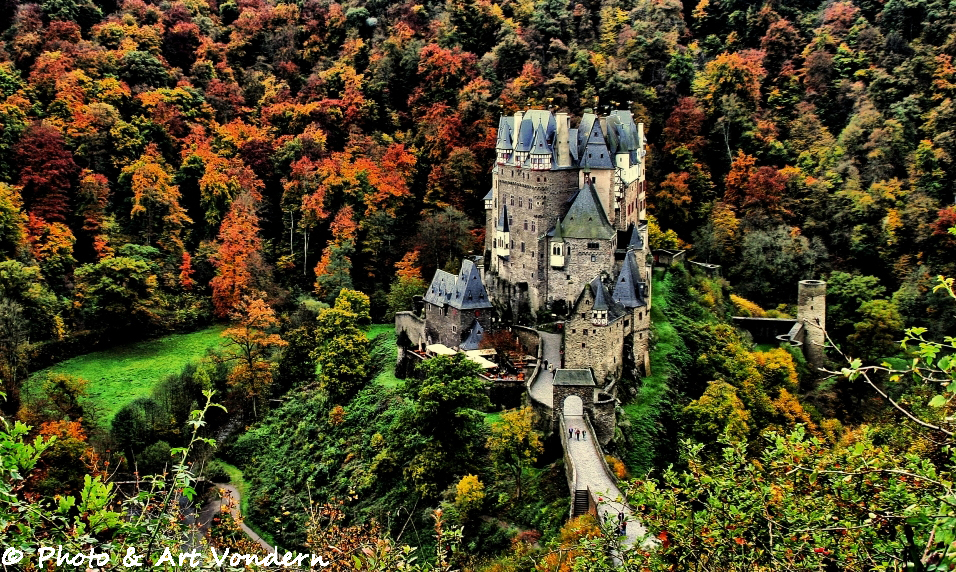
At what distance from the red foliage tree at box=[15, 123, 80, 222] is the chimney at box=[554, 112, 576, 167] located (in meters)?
29.5

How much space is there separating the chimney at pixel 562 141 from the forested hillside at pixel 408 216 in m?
6.90

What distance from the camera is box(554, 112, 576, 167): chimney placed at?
149 ft

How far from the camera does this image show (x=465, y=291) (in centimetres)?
4459

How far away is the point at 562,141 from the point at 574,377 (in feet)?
43.3

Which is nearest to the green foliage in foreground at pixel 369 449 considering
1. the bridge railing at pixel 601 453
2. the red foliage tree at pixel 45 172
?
the bridge railing at pixel 601 453

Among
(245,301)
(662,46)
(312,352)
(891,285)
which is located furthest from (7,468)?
(662,46)

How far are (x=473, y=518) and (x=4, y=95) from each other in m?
45.5

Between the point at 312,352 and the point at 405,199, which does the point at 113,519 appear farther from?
the point at 405,199

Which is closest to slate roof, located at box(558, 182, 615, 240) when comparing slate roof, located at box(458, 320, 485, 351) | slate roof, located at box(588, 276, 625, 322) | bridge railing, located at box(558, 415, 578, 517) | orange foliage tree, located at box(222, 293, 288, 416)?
slate roof, located at box(588, 276, 625, 322)

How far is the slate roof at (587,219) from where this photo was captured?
4322cm

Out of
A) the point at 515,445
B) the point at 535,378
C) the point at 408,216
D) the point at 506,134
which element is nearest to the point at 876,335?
the point at 535,378

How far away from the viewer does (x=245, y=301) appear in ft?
176

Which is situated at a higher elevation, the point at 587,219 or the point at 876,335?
the point at 587,219

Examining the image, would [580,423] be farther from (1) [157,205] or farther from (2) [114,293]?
(1) [157,205]
